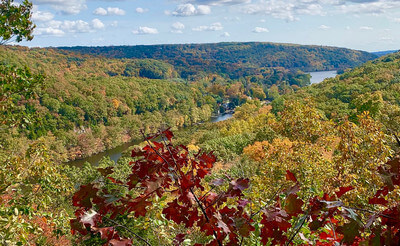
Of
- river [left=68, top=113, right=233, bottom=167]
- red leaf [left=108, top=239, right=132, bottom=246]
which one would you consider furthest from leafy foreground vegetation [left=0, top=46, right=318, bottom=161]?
red leaf [left=108, top=239, right=132, bottom=246]

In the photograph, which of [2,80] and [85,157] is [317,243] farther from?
[85,157]

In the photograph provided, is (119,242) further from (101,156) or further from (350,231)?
(101,156)

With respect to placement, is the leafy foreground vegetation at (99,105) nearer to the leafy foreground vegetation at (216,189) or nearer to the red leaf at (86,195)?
the leafy foreground vegetation at (216,189)

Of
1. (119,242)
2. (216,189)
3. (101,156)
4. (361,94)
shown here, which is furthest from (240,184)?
(101,156)

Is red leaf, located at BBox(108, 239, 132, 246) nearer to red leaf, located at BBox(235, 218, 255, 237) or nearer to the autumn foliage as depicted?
the autumn foliage

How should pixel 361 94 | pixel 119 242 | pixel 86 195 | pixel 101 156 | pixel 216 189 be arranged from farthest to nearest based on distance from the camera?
pixel 101 156 → pixel 361 94 → pixel 216 189 → pixel 86 195 → pixel 119 242

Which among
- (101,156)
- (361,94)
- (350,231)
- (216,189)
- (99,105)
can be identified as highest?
(350,231)

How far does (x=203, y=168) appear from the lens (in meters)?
2.02

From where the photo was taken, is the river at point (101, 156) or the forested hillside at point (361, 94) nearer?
the forested hillside at point (361, 94)

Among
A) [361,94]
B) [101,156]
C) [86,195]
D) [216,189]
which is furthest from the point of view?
[101,156]

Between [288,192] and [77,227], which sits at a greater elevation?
[288,192]

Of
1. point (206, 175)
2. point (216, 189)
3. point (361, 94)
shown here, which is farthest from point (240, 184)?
point (361, 94)

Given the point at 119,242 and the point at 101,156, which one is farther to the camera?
the point at 101,156

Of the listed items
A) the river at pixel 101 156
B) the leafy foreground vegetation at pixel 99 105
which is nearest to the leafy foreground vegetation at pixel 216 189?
the river at pixel 101 156
